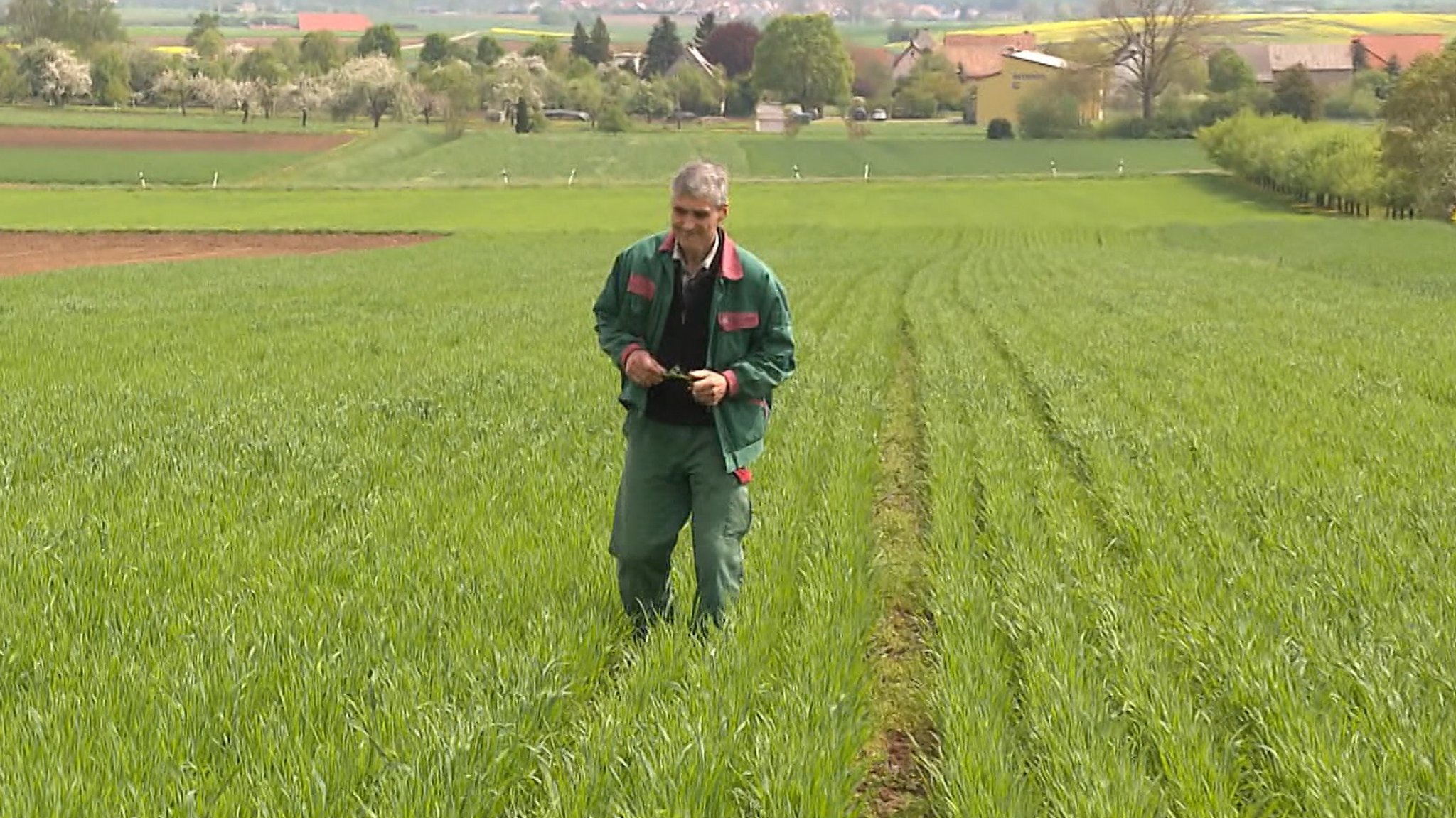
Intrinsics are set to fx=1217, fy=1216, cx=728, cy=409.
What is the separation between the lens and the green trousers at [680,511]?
488 centimetres

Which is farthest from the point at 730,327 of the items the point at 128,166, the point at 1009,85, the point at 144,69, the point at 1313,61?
the point at 1313,61

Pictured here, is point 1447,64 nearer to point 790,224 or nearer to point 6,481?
point 790,224

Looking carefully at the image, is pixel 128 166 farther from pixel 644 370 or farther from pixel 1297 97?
pixel 1297 97

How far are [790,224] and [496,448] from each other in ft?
132

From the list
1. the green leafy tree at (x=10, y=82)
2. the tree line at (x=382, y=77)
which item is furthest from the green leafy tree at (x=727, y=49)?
the green leafy tree at (x=10, y=82)

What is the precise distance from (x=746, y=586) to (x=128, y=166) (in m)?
67.6

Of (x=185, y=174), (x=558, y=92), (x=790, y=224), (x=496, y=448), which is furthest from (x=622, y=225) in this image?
(x=558, y=92)

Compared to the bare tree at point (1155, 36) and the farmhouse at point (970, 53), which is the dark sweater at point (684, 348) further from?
the farmhouse at point (970, 53)

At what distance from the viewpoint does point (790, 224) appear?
157 ft

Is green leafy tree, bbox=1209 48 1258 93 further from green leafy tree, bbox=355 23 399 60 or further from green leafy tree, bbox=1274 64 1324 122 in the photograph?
green leafy tree, bbox=355 23 399 60

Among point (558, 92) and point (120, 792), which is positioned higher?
point (558, 92)

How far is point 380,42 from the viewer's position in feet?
446

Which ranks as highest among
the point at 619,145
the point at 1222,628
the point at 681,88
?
the point at 681,88

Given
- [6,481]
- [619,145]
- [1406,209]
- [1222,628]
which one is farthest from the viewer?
[619,145]
